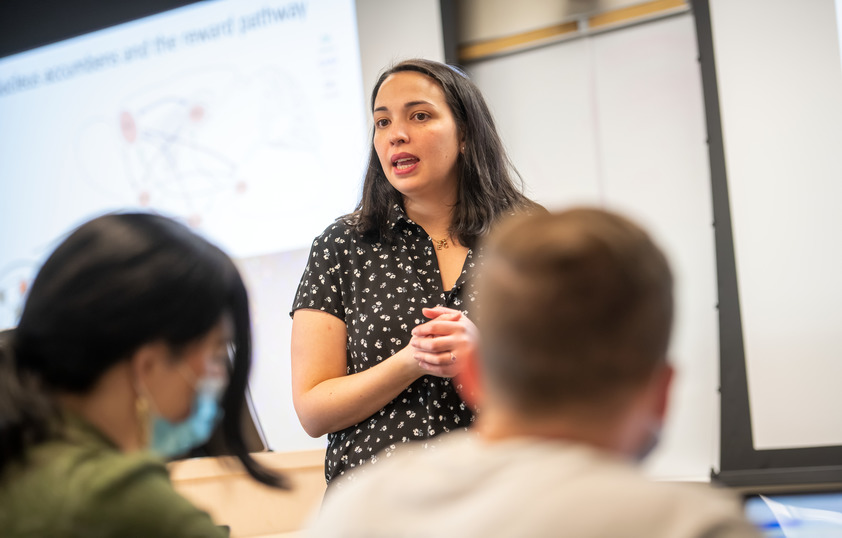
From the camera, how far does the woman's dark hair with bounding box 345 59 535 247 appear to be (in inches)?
71.8

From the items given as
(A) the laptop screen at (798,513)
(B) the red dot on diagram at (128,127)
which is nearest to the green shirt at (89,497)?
(A) the laptop screen at (798,513)

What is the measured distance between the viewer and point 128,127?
3.90 meters

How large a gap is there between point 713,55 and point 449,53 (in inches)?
41.9

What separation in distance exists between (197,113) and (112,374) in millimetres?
3001

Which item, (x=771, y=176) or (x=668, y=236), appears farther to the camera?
(x=668, y=236)

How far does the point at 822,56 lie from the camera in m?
2.83

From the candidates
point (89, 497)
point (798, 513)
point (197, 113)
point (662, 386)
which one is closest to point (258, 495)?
point (197, 113)

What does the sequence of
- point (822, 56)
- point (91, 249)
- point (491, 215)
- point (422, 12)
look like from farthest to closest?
point (422, 12), point (822, 56), point (491, 215), point (91, 249)

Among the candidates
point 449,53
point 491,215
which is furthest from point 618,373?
point 449,53

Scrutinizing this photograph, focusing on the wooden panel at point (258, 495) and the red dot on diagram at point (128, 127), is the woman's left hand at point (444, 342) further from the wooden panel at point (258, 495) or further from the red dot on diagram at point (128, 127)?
the red dot on diagram at point (128, 127)

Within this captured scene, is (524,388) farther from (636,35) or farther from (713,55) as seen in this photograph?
(636,35)

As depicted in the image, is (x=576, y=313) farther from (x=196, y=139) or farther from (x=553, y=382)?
(x=196, y=139)

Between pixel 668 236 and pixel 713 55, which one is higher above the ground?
pixel 713 55

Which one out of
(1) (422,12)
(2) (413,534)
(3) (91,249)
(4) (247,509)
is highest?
(1) (422,12)
